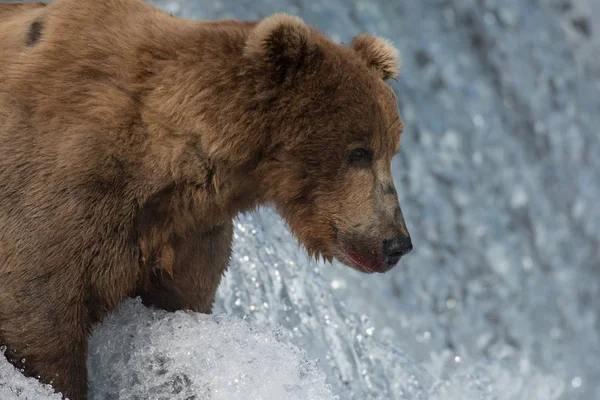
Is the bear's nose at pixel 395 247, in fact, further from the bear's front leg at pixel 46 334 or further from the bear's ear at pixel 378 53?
the bear's front leg at pixel 46 334

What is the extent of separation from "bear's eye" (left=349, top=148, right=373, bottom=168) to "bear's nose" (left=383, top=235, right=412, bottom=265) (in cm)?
26

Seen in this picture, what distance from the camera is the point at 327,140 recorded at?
3434 mm

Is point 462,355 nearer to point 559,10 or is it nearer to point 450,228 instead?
point 450,228

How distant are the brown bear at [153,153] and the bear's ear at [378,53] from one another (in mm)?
93

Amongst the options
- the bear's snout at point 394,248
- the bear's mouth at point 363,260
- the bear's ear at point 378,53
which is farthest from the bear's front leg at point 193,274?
the bear's ear at point 378,53

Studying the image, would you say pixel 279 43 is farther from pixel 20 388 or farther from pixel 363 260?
pixel 20 388

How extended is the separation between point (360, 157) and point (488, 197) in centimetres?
462

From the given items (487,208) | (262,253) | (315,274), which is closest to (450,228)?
(487,208)

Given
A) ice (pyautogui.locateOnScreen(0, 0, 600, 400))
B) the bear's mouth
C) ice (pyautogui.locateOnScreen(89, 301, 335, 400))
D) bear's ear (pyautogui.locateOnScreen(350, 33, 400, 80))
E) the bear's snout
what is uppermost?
bear's ear (pyautogui.locateOnScreen(350, 33, 400, 80))

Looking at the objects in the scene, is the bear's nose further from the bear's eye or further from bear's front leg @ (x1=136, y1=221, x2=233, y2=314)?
bear's front leg @ (x1=136, y1=221, x2=233, y2=314)

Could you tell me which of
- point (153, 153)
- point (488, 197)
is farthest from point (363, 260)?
point (488, 197)

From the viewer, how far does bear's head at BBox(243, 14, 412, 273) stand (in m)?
3.40

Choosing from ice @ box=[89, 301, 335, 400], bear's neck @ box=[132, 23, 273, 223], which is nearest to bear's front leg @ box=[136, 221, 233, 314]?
ice @ box=[89, 301, 335, 400]

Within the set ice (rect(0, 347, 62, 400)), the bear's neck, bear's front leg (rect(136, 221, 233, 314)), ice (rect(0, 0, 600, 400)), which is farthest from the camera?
ice (rect(0, 0, 600, 400))
